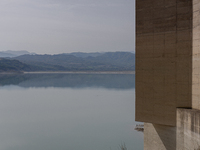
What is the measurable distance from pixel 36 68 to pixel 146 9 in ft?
421

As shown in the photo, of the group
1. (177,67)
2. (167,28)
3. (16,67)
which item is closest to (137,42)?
(167,28)

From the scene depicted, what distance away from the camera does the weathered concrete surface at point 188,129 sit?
7.10 m

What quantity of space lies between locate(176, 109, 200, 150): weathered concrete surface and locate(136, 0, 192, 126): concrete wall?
0.33 m

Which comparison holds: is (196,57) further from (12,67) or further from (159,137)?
(12,67)

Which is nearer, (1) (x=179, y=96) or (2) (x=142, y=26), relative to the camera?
(1) (x=179, y=96)

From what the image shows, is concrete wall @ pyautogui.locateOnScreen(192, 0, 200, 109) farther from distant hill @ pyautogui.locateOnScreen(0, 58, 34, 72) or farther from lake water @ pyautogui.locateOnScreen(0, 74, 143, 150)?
distant hill @ pyautogui.locateOnScreen(0, 58, 34, 72)

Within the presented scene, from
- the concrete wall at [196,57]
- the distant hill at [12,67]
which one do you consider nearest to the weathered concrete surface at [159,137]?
the concrete wall at [196,57]

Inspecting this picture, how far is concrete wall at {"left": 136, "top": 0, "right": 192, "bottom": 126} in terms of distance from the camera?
317 inches

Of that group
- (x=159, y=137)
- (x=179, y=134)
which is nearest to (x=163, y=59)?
(x=179, y=134)

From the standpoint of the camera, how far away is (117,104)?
30734mm

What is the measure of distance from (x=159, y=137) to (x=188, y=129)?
1762 millimetres

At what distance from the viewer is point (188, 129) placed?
7.53 metres

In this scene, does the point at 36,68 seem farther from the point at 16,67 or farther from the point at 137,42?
the point at 137,42

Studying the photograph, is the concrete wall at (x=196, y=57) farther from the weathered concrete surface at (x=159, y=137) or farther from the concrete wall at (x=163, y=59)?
the weathered concrete surface at (x=159, y=137)
